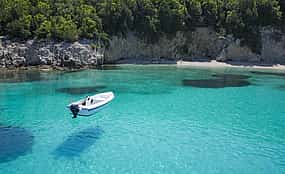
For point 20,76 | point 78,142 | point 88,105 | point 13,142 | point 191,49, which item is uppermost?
point 191,49

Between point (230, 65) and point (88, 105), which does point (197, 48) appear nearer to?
point (230, 65)

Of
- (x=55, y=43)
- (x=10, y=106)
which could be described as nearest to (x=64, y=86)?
(x=10, y=106)

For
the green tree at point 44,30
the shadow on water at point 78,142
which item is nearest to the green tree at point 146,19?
the green tree at point 44,30

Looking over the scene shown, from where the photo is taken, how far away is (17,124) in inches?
885

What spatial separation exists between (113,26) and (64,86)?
26157 mm

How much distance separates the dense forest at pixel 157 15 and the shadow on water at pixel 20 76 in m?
11.0

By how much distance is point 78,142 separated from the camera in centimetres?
1919

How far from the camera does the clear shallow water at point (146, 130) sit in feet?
53.6

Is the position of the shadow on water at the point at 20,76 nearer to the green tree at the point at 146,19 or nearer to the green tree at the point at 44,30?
the green tree at the point at 44,30

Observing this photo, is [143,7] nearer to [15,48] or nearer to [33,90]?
[15,48]

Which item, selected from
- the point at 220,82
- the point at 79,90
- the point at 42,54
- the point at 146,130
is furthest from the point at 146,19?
the point at 146,130

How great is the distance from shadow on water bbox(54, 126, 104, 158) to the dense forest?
3565cm

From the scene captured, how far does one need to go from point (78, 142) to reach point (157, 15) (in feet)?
150

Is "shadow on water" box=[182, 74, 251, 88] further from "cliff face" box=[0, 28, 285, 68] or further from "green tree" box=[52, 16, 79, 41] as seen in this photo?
"green tree" box=[52, 16, 79, 41]
